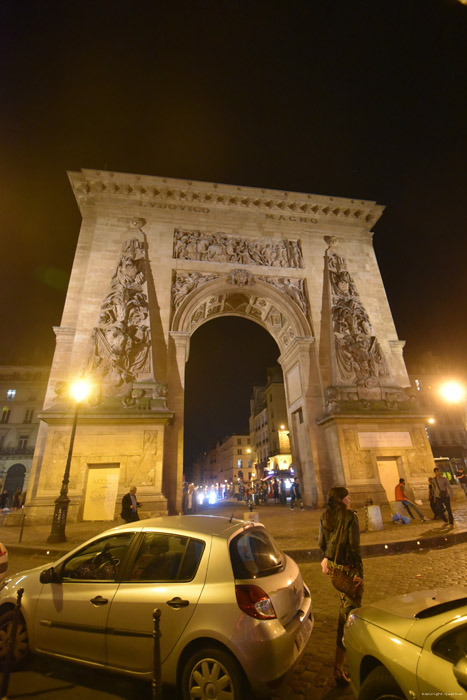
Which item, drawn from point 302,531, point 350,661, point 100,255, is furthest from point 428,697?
point 100,255

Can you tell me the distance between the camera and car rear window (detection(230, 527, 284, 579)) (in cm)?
268

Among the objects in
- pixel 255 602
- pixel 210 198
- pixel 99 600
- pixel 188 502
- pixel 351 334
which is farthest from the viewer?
pixel 210 198

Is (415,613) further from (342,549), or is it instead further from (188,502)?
(188,502)

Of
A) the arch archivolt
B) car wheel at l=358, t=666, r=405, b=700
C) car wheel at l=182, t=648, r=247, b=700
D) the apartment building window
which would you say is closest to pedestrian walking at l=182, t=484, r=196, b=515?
the arch archivolt

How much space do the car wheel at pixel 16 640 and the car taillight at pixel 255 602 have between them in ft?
8.15

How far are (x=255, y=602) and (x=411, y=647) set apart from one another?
109cm

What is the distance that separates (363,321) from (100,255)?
565 inches

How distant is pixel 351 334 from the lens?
1656 cm

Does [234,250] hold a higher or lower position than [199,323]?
higher

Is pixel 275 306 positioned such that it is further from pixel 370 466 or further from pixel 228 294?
pixel 370 466

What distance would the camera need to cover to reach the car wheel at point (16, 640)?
3180mm

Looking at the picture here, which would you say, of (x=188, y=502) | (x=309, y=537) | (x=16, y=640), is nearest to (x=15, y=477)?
(x=188, y=502)

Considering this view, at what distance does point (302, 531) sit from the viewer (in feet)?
29.9

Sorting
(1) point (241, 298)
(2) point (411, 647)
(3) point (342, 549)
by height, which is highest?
(1) point (241, 298)
